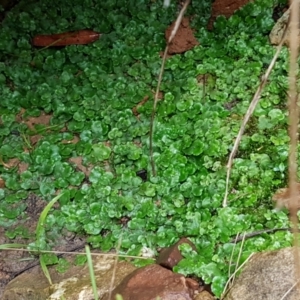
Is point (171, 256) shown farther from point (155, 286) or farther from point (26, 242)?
point (26, 242)

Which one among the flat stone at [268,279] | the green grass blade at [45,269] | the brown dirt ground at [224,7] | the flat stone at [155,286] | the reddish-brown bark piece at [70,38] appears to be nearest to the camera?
the flat stone at [268,279]

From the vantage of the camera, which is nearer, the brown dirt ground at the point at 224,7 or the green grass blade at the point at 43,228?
the green grass blade at the point at 43,228

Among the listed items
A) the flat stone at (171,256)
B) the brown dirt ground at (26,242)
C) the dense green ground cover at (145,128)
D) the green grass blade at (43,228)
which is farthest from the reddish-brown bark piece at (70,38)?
the flat stone at (171,256)

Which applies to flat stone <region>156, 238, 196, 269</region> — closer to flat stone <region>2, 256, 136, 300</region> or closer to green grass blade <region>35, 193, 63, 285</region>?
flat stone <region>2, 256, 136, 300</region>

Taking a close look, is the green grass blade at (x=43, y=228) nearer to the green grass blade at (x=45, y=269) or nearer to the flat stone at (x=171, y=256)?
the green grass blade at (x=45, y=269)

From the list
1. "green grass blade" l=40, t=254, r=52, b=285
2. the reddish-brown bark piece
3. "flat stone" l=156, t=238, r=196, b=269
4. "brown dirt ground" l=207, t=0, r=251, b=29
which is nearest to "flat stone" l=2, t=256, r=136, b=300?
"green grass blade" l=40, t=254, r=52, b=285

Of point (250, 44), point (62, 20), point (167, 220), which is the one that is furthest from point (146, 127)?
point (62, 20)

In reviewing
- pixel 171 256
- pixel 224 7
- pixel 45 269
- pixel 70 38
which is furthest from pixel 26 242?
pixel 224 7

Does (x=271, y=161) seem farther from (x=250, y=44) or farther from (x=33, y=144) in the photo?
(x=33, y=144)
